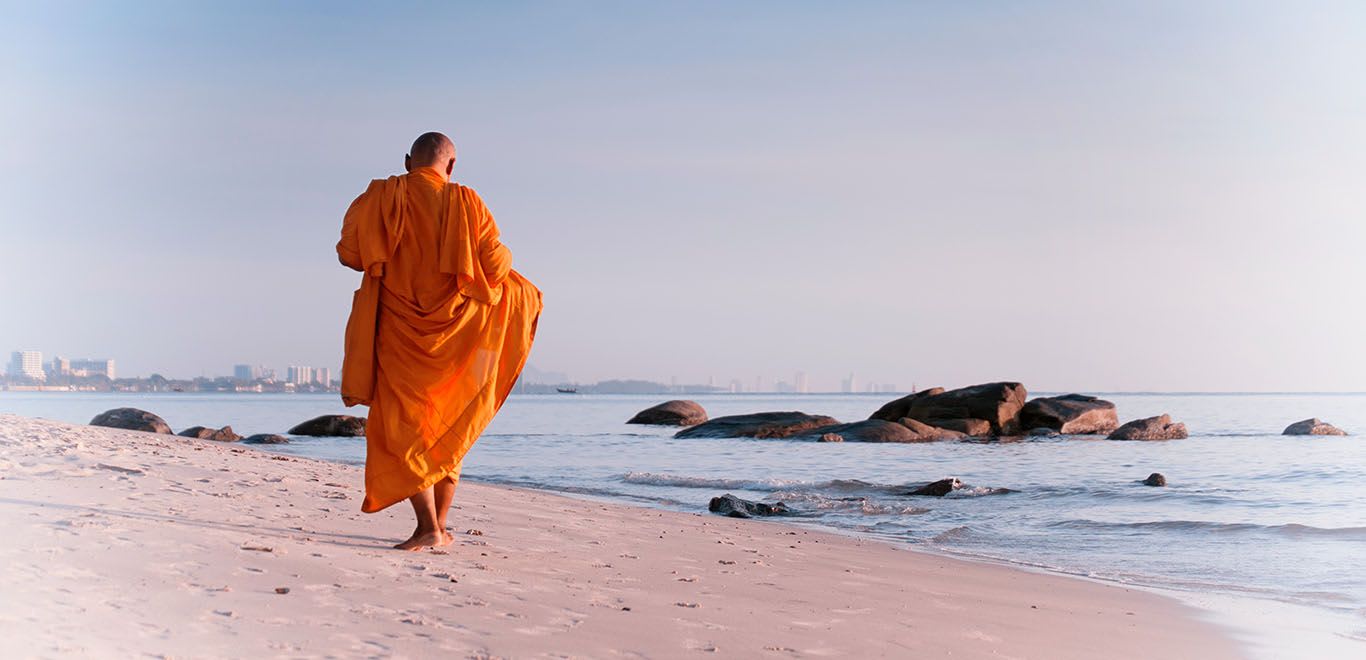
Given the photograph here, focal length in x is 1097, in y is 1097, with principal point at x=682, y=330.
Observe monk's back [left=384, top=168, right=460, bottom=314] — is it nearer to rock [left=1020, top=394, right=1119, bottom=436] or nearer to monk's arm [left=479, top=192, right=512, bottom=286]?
monk's arm [left=479, top=192, right=512, bottom=286]

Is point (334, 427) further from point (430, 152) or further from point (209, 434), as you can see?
point (430, 152)

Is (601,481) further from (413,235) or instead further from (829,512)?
(413,235)

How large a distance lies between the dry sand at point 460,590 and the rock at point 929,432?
23881mm

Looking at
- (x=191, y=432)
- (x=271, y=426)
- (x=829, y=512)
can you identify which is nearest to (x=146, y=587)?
(x=829, y=512)

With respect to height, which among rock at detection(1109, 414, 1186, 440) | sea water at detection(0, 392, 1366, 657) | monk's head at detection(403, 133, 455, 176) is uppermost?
monk's head at detection(403, 133, 455, 176)

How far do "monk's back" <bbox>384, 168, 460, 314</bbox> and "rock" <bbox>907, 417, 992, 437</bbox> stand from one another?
29.7 m

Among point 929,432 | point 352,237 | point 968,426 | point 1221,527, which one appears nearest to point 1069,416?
point 968,426

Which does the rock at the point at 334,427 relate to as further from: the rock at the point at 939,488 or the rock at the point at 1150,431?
the rock at the point at 1150,431

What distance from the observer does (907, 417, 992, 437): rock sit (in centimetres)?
3412

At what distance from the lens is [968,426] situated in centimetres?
3434

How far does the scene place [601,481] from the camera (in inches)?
649

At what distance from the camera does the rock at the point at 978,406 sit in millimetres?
34906

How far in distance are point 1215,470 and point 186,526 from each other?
58.2 feet

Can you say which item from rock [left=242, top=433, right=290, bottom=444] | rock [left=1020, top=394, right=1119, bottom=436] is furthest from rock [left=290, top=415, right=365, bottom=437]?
rock [left=1020, top=394, right=1119, bottom=436]
